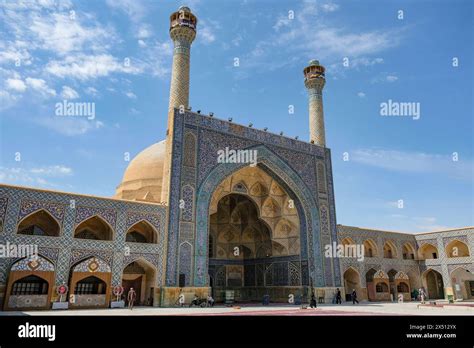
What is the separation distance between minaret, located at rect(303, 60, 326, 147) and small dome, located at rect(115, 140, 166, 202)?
27.4 feet

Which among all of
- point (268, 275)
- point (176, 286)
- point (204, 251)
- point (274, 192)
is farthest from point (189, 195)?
point (268, 275)

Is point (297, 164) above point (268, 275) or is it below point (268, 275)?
above

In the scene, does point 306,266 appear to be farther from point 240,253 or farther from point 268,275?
point 240,253

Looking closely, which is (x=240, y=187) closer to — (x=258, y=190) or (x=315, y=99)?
(x=258, y=190)

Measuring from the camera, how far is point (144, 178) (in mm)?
20562

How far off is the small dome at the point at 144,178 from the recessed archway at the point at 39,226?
5.27 m

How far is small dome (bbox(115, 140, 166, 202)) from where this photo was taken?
66.0 feet

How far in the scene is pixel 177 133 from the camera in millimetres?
15883

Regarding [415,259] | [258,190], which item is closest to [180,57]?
[258,190]

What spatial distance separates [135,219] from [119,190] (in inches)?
318

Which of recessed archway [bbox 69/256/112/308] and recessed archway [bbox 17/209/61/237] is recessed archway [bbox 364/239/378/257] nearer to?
recessed archway [bbox 69/256/112/308]

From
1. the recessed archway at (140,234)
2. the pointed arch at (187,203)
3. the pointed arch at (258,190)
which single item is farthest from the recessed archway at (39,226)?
the pointed arch at (258,190)

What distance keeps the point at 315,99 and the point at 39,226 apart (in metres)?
15.0

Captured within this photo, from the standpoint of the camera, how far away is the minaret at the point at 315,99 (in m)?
21.3
